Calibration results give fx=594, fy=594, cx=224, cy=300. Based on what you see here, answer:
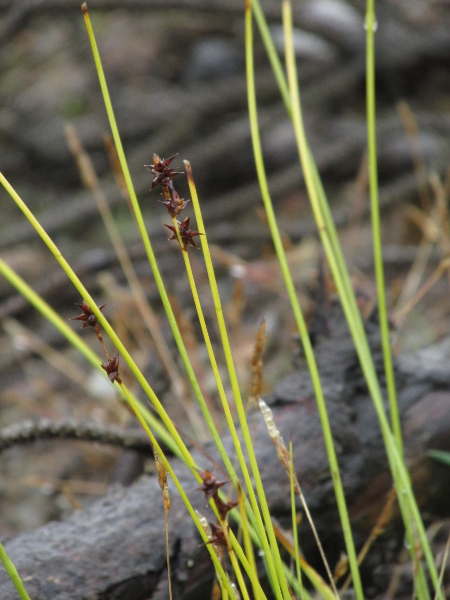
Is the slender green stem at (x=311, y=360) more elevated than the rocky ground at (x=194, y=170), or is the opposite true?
the rocky ground at (x=194, y=170)

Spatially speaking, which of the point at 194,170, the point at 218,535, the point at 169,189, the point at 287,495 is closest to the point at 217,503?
the point at 218,535

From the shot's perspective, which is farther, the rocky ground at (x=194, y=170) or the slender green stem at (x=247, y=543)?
the rocky ground at (x=194, y=170)

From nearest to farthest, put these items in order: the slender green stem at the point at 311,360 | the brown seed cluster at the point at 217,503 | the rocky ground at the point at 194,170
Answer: the brown seed cluster at the point at 217,503 → the slender green stem at the point at 311,360 → the rocky ground at the point at 194,170


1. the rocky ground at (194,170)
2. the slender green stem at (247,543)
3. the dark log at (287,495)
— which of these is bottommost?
the slender green stem at (247,543)

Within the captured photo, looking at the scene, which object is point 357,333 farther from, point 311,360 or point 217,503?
point 217,503

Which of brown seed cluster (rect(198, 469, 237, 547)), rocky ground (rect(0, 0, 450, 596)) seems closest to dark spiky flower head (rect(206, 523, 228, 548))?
brown seed cluster (rect(198, 469, 237, 547))

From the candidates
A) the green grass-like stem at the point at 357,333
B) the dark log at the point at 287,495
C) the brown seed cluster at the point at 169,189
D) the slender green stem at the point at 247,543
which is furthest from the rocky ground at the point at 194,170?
the brown seed cluster at the point at 169,189

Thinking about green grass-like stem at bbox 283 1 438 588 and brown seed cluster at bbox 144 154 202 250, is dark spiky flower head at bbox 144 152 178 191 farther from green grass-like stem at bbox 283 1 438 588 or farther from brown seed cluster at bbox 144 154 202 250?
green grass-like stem at bbox 283 1 438 588

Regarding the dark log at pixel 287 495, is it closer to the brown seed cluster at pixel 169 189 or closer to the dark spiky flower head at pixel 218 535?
the dark spiky flower head at pixel 218 535

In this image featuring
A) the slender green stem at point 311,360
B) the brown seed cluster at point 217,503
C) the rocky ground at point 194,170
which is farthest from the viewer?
the rocky ground at point 194,170
